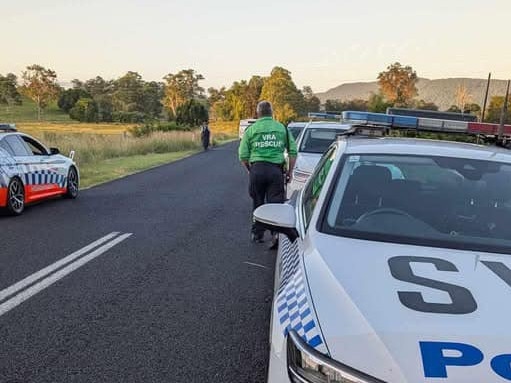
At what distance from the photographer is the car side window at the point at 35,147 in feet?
33.7

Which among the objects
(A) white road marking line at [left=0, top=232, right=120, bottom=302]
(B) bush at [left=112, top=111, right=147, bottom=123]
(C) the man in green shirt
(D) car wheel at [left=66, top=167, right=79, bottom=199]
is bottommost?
(B) bush at [left=112, top=111, right=147, bottom=123]

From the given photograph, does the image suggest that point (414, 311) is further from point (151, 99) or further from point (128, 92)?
point (151, 99)

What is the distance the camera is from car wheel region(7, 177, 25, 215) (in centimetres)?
886

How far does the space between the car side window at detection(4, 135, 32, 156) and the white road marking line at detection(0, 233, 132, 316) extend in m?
3.73

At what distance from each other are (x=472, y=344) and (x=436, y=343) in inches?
5.0

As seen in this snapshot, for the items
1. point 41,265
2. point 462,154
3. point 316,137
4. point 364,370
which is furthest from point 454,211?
point 316,137

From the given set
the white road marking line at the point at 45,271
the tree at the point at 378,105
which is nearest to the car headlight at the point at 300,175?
the white road marking line at the point at 45,271

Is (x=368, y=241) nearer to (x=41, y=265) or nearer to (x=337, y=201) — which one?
(x=337, y=201)

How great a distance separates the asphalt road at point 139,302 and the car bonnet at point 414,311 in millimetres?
1366

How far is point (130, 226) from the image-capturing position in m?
8.20

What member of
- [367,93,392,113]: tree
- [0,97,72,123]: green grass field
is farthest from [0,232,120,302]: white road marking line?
[0,97,72,123]: green grass field

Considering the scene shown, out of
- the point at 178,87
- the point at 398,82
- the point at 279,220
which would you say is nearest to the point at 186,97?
the point at 178,87

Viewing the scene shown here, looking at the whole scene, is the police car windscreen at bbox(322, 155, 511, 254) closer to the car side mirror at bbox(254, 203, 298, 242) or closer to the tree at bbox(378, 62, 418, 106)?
the car side mirror at bbox(254, 203, 298, 242)

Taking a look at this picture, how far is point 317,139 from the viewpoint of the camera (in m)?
10.3
